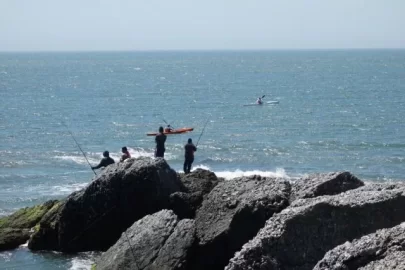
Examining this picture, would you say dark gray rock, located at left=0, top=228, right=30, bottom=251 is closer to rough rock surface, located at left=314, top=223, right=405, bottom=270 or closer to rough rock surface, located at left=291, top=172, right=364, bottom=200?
rough rock surface, located at left=291, top=172, right=364, bottom=200

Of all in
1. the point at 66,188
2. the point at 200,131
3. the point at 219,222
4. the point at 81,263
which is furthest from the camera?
the point at 200,131

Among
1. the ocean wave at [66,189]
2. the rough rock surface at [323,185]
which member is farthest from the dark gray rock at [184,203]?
the ocean wave at [66,189]

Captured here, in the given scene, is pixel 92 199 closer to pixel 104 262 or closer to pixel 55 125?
pixel 104 262

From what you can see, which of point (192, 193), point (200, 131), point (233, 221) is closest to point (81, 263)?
point (192, 193)

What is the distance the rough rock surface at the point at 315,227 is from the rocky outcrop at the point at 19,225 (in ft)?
32.3

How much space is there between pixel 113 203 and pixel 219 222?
383 centimetres

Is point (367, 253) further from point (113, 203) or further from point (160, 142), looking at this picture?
point (160, 142)

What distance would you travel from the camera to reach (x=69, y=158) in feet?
142

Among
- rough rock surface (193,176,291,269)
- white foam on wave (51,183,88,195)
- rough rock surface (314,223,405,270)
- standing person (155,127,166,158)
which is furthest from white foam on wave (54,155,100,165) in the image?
rough rock surface (314,223,405,270)

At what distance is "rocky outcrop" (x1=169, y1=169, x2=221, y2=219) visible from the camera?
58.5 feet

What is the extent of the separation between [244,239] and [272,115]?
51753mm

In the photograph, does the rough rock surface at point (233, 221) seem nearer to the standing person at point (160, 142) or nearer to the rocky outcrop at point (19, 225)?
the rocky outcrop at point (19, 225)

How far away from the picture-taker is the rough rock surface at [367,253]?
8.71 m

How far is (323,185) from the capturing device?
15469mm
